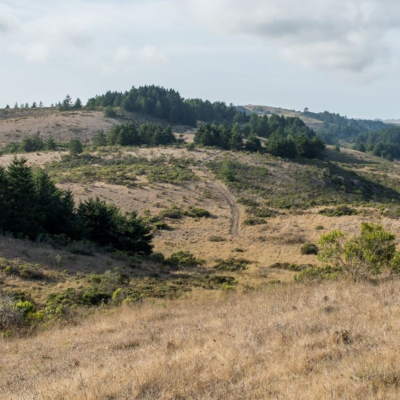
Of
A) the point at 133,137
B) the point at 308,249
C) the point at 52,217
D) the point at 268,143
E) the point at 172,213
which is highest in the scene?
the point at 268,143

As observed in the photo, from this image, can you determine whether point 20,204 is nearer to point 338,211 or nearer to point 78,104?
point 338,211

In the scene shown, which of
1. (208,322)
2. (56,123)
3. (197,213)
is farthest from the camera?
(56,123)

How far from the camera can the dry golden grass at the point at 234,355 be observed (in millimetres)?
5418

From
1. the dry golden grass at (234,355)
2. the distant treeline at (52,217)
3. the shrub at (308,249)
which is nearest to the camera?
the dry golden grass at (234,355)

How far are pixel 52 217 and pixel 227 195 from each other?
32663 millimetres

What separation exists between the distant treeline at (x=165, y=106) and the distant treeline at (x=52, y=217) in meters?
104

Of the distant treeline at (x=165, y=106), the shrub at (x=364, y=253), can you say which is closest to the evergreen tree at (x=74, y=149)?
the distant treeline at (x=165, y=106)

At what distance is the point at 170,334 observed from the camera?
8633 mm

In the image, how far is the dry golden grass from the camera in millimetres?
5418

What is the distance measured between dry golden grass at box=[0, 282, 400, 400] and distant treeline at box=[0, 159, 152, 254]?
1718 centimetres

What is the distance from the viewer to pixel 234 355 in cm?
661

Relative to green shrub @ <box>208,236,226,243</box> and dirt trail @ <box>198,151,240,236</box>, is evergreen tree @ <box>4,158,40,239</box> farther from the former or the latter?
dirt trail @ <box>198,151,240,236</box>

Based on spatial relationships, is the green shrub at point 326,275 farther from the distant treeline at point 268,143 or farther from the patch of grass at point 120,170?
the distant treeline at point 268,143

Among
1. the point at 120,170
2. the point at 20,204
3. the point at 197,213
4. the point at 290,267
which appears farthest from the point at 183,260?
the point at 120,170
